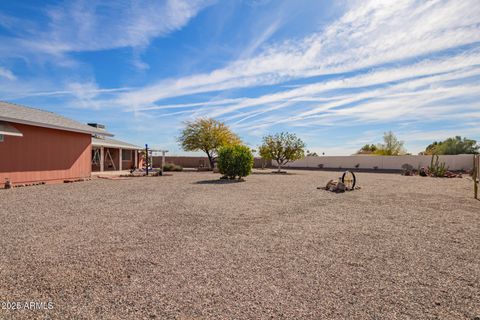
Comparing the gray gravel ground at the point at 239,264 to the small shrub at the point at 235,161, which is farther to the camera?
the small shrub at the point at 235,161

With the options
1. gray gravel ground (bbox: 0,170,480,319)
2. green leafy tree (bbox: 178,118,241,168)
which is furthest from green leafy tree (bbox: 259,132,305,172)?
gray gravel ground (bbox: 0,170,480,319)

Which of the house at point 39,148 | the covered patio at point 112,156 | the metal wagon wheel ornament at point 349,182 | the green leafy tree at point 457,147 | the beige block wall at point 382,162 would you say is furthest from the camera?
the green leafy tree at point 457,147

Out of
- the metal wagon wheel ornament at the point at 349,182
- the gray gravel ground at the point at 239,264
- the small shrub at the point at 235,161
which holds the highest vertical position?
the small shrub at the point at 235,161

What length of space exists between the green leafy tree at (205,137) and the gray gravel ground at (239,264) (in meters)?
23.9

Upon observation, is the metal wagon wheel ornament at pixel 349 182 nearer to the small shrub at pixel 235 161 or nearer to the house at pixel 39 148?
the small shrub at pixel 235 161

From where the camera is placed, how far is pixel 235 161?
1752 cm

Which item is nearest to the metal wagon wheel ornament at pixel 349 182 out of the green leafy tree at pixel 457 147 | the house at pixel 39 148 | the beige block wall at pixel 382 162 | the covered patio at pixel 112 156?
the house at pixel 39 148

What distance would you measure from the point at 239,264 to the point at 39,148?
1425cm

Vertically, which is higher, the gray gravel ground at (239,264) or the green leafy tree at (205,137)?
the green leafy tree at (205,137)

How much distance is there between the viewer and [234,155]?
17.5 metres

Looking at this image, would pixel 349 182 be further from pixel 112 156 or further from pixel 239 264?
pixel 112 156

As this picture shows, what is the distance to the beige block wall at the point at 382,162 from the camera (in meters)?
30.4

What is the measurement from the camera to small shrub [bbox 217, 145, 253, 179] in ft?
57.6

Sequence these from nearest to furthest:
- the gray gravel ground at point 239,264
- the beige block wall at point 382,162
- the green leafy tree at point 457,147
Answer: the gray gravel ground at point 239,264 < the beige block wall at point 382,162 < the green leafy tree at point 457,147
